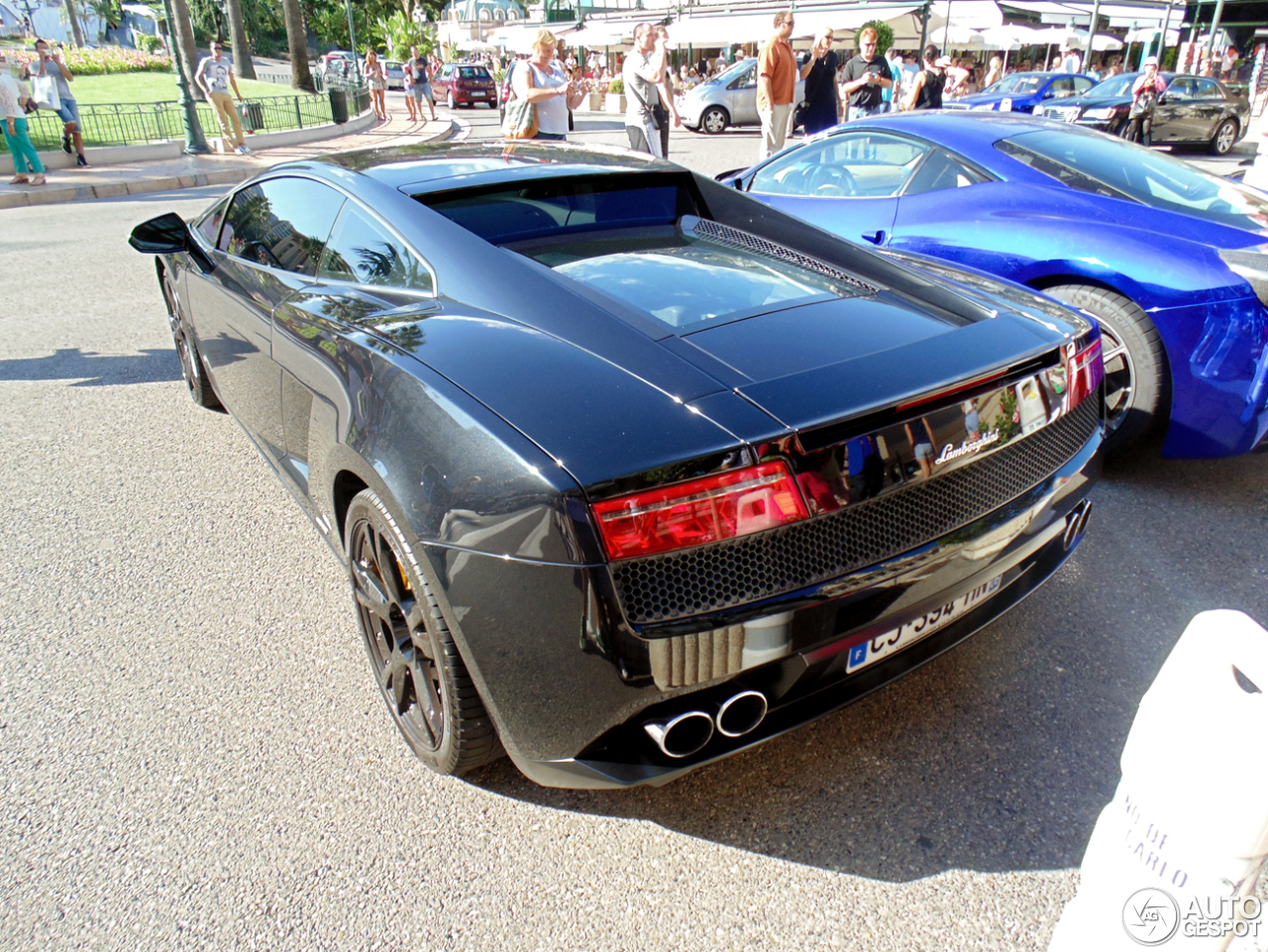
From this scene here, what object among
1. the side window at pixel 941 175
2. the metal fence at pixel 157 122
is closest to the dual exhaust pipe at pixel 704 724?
the side window at pixel 941 175

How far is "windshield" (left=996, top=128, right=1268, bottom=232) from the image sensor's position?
367 cm

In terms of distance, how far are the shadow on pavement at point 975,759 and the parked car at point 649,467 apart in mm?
370

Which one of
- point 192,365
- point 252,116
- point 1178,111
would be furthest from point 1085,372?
point 252,116

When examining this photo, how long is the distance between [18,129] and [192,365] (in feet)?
37.1

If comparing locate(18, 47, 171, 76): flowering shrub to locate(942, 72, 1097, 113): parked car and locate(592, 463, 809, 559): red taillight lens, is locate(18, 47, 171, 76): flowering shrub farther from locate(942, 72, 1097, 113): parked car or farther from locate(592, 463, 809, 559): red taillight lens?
locate(592, 463, 809, 559): red taillight lens

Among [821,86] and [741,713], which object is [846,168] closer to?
[741,713]

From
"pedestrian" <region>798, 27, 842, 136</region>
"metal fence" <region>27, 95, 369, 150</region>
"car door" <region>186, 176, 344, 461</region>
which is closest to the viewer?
"car door" <region>186, 176, 344, 461</region>

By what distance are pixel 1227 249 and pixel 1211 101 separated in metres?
15.5

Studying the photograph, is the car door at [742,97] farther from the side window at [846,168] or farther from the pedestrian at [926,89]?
the side window at [846,168]

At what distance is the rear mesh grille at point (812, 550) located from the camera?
5.11 feet

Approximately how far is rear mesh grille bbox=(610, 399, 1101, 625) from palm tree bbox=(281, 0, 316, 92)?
31155 mm

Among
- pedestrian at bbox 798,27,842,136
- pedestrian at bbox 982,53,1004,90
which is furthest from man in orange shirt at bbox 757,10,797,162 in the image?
pedestrian at bbox 982,53,1004,90

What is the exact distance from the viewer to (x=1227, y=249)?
3.19 m

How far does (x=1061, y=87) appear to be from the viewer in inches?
707
